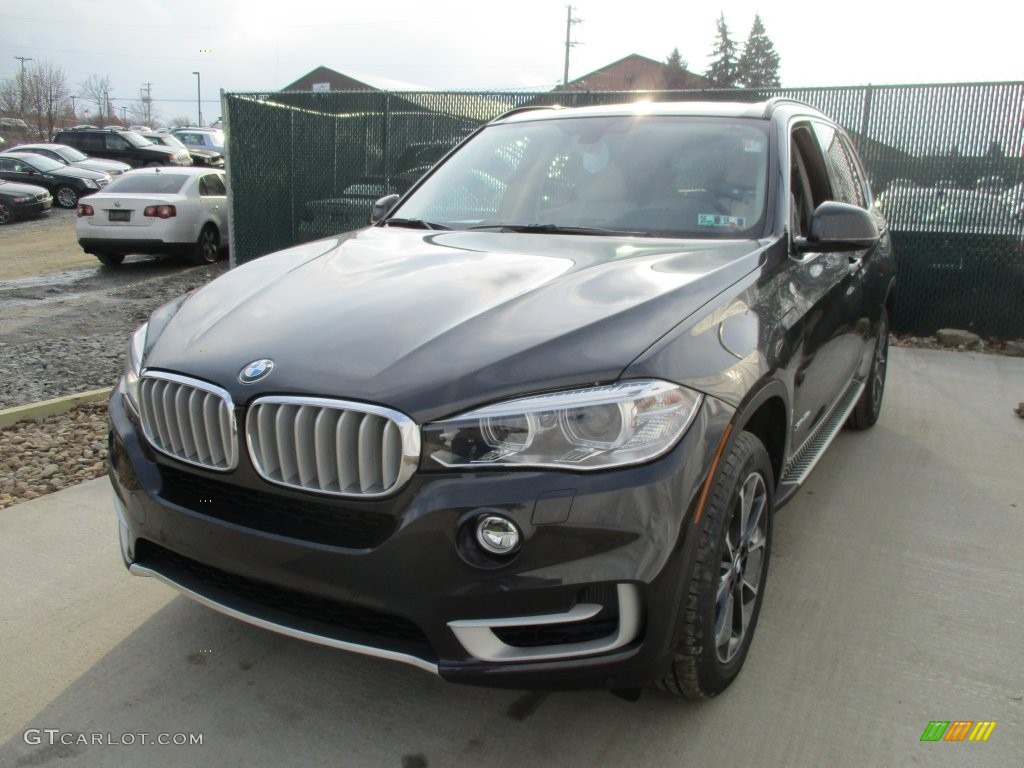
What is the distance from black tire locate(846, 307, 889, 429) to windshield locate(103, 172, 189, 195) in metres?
11.0

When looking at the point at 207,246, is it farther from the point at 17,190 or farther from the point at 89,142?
the point at 89,142

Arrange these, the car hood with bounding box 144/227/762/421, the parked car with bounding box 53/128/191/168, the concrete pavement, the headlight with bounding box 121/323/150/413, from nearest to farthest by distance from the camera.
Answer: the car hood with bounding box 144/227/762/421, the concrete pavement, the headlight with bounding box 121/323/150/413, the parked car with bounding box 53/128/191/168

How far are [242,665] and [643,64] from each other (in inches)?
3430

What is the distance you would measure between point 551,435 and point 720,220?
1565 millimetres

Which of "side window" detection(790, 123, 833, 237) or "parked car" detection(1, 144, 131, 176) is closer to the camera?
"side window" detection(790, 123, 833, 237)

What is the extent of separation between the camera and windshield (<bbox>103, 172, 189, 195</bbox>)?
13.2 m

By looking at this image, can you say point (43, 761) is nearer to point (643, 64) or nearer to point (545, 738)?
point (545, 738)

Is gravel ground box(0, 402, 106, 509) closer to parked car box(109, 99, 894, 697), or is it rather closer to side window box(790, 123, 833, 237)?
parked car box(109, 99, 894, 697)

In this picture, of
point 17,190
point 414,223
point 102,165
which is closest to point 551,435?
point 414,223

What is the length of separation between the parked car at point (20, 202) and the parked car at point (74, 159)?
409 centimetres

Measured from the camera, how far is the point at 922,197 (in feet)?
26.8

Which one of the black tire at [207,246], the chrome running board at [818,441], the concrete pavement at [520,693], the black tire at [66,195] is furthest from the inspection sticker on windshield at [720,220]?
the black tire at [66,195]

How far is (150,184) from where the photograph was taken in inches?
528

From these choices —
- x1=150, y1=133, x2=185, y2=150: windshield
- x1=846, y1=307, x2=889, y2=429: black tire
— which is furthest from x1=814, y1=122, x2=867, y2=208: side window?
x1=150, y1=133, x2=185, y2=150: windshield
